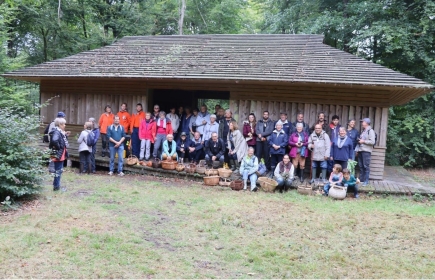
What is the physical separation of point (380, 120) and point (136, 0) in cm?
1820

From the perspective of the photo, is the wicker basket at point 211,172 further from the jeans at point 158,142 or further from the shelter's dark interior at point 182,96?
the shelter's dark interior at point 182,96

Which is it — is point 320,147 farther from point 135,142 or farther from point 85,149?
point 85,149

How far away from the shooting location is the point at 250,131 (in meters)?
10.2

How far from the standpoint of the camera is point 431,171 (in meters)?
14.7

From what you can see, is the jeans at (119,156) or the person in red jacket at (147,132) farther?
the person in red jacket at (147,132)

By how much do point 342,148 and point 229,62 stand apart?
181 inches

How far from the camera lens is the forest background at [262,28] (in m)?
14.6

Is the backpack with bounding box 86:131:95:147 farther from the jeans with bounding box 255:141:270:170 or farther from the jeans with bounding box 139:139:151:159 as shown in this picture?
the jeans with bounding box 255:141:270:170

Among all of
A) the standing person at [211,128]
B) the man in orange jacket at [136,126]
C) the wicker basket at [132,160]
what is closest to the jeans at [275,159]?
the standing person at [211,128]

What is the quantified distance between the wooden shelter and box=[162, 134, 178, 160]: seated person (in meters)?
1.87

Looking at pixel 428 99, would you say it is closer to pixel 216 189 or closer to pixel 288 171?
pixel 288 171

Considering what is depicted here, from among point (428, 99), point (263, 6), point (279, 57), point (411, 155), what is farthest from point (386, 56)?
point (263, 6)

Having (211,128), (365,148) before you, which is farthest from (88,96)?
(365,148)

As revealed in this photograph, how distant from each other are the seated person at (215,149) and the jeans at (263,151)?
3.38 feet
